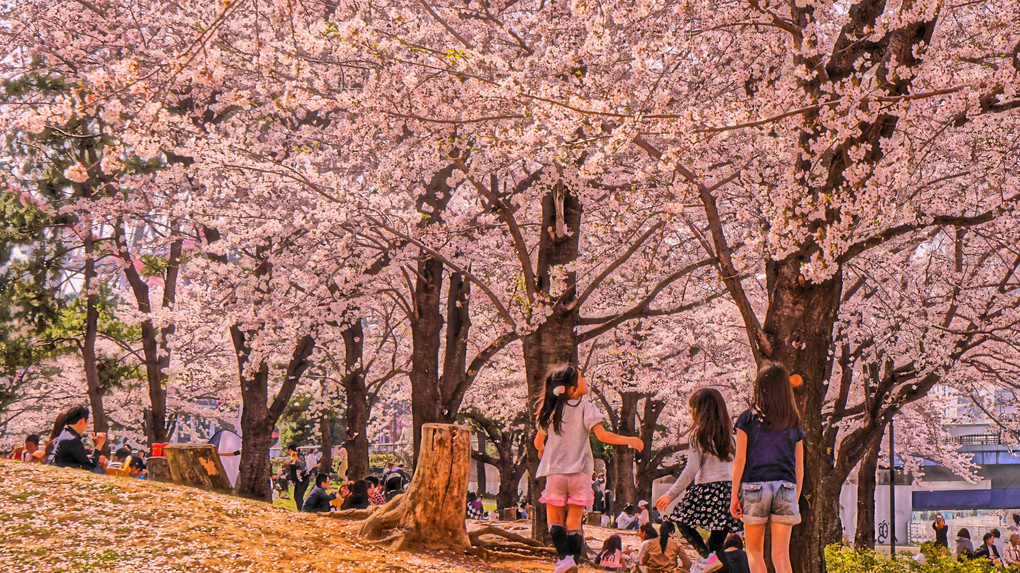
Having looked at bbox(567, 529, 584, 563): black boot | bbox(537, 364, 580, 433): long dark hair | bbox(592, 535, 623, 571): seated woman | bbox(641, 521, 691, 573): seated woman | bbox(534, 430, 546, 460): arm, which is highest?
bbox(537, 364, 580, 433): long dark hair

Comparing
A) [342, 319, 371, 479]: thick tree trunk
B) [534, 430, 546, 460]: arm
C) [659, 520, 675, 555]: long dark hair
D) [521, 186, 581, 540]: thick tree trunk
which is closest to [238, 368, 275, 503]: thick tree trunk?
[342, 319, 371, 479]: thick tree trunk

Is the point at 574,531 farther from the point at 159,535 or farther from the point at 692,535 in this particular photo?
the point at 159,535

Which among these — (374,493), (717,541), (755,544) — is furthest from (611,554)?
(374,493)

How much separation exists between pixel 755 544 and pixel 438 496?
14.6 ft

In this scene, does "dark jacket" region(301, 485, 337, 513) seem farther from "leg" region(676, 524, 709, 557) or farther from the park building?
the park building

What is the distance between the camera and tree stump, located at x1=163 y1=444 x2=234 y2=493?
12.1 meters

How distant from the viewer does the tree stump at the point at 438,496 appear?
9.56 m

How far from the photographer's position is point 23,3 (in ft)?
56.9

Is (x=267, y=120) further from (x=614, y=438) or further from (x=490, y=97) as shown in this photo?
(x=614, y=438)

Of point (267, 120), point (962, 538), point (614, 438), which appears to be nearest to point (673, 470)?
point (962, 538)

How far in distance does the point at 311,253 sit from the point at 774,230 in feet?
36.3

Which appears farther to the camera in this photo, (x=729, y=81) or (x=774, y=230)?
(x=729, y=81)

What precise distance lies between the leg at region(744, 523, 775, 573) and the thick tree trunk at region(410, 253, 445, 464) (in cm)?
994

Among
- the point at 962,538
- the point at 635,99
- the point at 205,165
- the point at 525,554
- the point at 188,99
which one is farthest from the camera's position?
the point at 962,538
